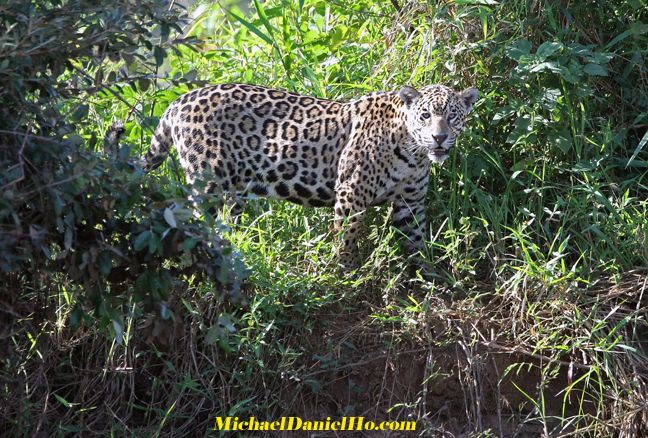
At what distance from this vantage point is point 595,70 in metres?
6.78

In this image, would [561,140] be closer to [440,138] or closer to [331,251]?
[440,138]

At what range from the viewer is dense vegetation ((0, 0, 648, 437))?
4539mm

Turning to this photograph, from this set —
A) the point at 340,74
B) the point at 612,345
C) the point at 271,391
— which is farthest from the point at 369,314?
the point at 340,74

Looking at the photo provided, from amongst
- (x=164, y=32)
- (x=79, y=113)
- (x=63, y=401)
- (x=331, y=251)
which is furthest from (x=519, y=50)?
(x=63, y=401)

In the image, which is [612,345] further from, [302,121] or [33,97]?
[33,97]

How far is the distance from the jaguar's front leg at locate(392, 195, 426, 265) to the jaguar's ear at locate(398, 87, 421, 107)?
654mm

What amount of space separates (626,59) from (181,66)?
331 cm

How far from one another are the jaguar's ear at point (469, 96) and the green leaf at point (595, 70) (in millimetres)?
727

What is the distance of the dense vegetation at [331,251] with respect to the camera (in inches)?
179

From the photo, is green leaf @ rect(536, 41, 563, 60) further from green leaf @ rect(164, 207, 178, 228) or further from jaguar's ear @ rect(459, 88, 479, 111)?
green leaf @ rect(164, 207, 178, 228)

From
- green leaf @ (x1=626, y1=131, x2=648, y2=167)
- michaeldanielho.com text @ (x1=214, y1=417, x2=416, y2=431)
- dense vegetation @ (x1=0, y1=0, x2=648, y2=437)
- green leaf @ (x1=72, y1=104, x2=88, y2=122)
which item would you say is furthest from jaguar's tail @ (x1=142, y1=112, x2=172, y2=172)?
green leaf @ (x1=626, y1=131, x2=648, y2=167)

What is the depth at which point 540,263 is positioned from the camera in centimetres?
650

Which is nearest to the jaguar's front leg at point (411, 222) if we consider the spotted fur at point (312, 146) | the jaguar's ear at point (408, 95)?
the spotted fur at point (312, 146)

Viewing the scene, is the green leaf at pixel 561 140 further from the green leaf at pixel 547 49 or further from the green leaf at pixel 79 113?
the green leaf at pixel 79 113
